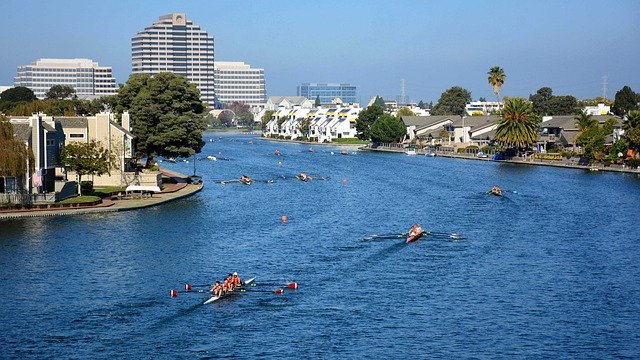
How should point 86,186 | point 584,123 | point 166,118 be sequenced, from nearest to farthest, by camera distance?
1. point 86,186
2. point 166,118
3. point 584,123

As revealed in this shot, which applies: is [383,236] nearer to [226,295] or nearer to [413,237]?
[413,237]

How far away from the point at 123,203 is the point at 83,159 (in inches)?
256

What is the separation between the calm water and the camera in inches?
1703

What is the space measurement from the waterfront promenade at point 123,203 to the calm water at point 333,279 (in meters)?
1.56

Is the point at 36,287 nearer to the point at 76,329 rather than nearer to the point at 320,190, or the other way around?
the point at 76,329

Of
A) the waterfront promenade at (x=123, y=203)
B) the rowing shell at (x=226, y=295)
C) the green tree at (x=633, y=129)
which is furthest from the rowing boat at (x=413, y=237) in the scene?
the green tree at (x=633, y=129)

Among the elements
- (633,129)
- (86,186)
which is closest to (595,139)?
(633,129)

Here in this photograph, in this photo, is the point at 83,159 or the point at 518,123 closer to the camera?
the point at 83,159

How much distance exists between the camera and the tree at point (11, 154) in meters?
80.6

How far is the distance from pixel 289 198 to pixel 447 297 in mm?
52018

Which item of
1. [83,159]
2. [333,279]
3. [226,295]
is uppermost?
[83,159]

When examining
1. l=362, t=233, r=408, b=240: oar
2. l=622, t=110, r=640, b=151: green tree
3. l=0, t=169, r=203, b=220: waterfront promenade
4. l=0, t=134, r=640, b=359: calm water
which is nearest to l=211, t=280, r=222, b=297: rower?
l=0, t=134, r=640, b=359: calm water

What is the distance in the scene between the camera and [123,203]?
3482 inches

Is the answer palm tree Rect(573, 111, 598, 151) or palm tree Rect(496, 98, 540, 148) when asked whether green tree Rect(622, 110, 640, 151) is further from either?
palm tree Rect(496, 98, 540, 148)
